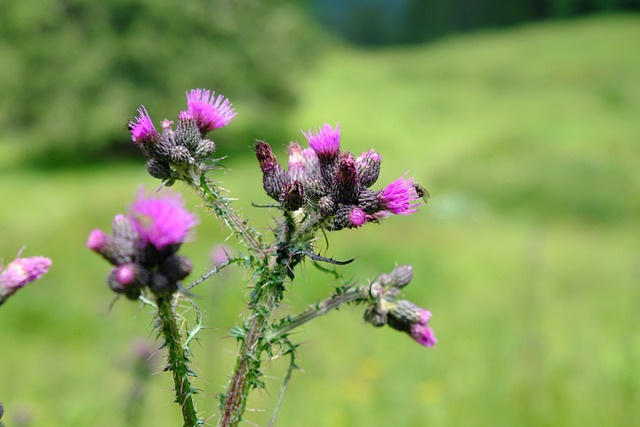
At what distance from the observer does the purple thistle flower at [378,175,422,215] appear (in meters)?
1.21

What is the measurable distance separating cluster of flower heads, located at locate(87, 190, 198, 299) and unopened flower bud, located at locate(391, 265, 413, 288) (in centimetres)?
56

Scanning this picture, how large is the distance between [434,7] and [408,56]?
11.4m

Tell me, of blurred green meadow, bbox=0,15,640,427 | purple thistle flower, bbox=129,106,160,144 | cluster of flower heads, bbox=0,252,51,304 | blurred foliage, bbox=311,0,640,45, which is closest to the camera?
cluster of flower heads, bbox=0,252,51,304

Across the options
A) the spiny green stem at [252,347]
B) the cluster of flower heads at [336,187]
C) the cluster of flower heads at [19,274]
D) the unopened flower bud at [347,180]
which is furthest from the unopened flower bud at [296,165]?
the cluster of flower heads at [19,274]

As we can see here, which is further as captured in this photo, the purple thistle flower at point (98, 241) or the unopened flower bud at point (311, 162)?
the unopened flower bud at point (311, 162)

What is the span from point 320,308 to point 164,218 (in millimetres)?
379

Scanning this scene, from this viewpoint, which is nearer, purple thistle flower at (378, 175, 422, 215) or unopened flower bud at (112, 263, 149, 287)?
unopened flower bud at (112, 263, 149, 287)

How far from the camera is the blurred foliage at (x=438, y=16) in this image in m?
47.3

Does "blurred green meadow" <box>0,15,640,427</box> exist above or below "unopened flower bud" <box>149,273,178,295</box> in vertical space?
above

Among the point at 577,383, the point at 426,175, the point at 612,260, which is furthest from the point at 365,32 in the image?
the point at 577,383

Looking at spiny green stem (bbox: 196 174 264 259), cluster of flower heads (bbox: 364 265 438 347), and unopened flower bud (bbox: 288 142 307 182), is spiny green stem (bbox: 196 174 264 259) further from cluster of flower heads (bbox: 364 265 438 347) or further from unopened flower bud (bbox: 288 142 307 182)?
cluster of flower heads (bbox: 364 265 438 347)

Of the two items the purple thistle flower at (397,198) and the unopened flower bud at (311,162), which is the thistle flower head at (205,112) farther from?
the purple thistle flower at (397,198)

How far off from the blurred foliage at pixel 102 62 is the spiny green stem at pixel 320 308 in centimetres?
2152

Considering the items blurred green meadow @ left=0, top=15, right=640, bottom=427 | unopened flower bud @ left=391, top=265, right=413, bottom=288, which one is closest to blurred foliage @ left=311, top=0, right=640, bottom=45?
blurred green meadow @ left=0, top=15, right=640, bottom=427
